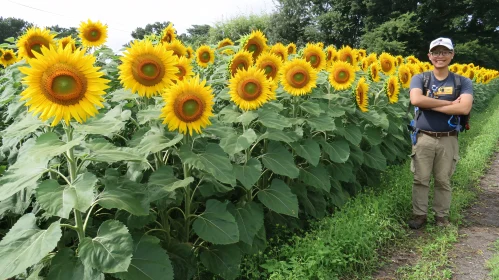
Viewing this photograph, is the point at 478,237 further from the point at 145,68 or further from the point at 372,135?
the point at 145,68

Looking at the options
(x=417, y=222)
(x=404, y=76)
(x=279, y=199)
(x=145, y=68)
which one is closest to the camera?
(x=145, y=68)

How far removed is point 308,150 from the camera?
3820 millimetres

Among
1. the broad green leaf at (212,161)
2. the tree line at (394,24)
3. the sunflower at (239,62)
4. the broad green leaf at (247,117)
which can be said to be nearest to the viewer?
the broad green leaf at (212,161)

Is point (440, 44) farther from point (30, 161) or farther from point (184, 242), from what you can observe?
point (30, 161)

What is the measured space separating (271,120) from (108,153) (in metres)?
1.47

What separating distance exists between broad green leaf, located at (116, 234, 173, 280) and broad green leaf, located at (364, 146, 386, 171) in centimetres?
304

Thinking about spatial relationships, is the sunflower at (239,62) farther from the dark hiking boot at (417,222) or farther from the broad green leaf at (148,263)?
the dark hiking boot at (417,222)

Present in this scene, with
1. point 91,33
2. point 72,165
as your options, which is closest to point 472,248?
point 72,165

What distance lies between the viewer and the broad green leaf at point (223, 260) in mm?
2953

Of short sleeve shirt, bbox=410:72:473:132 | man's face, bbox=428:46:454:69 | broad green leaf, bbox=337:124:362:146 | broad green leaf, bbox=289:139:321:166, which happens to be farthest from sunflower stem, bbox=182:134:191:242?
man's face, bbox=428:46:454:69

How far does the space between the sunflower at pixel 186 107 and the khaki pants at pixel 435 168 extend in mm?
2751

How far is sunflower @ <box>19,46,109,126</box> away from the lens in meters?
1.96

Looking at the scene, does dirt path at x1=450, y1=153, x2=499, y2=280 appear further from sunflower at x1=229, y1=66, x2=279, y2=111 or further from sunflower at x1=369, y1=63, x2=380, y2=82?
sunflower at x1=229, y1=66, x2=279, y2=111

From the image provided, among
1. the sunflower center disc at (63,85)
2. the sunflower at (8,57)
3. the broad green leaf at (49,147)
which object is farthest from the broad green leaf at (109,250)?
the sunflower at (8,57)
